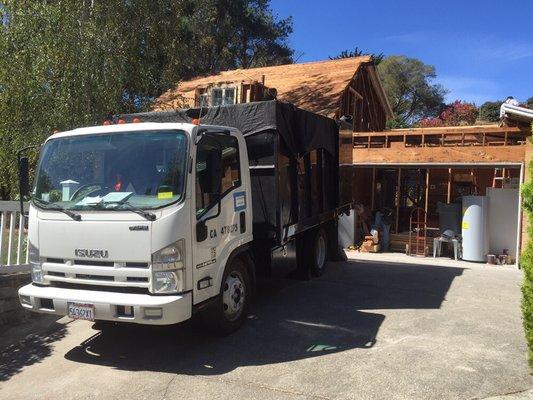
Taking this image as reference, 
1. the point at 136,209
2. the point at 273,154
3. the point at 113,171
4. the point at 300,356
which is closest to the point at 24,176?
the point at 113,171

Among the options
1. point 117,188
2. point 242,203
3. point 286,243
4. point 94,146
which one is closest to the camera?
point 117,188

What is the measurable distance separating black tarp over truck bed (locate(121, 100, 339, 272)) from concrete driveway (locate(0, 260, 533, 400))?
1.28m

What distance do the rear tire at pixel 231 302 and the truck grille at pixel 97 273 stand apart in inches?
39.3

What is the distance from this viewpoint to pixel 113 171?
16.3 ft

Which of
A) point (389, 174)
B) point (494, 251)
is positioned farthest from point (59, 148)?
point (389, 174)

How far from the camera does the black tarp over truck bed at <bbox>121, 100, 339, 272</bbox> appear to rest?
6359mm

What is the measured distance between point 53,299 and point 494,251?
10.8m

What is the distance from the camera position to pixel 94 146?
5.24 metres

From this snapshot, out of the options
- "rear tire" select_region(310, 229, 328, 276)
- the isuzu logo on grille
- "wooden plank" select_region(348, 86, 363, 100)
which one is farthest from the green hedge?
"wooden plank" select_region(348, 86, 363, 100)

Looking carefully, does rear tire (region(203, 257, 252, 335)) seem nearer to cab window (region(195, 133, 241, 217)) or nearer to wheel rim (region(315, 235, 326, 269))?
cab window (region(195, 133, 241, 217))

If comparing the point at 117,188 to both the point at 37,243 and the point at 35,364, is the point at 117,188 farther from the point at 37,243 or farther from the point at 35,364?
the point at 35,364

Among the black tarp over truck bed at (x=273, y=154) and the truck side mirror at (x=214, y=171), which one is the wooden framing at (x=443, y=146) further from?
the truck side mirror at (x=214, y=171)

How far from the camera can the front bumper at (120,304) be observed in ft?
14.6

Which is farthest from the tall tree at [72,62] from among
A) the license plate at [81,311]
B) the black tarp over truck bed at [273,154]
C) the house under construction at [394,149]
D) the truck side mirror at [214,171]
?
the license plate at [81,311]
